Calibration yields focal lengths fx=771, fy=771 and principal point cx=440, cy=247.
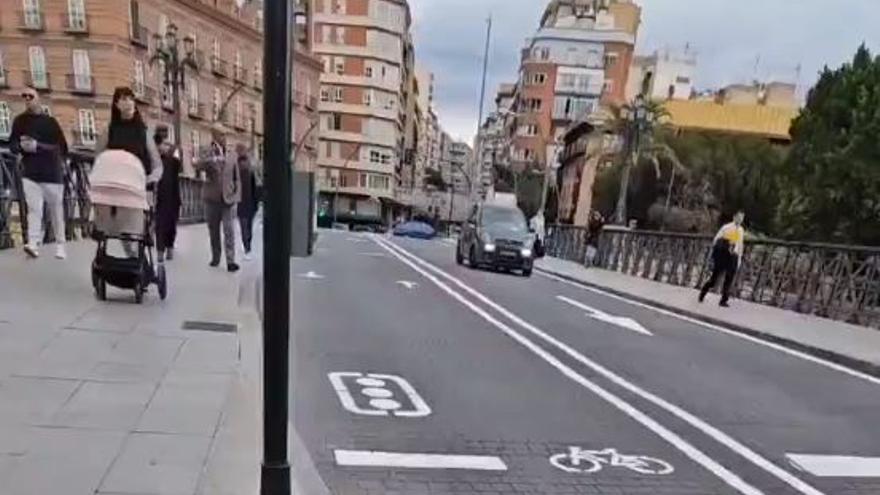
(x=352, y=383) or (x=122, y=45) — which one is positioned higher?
(x=122, y=45)

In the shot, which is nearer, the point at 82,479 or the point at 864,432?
the point at 82,479

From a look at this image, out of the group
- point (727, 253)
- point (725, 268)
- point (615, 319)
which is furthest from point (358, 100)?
point (615, 319)

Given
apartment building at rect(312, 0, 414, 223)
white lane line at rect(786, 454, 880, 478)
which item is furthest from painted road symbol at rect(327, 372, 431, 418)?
apartment building at rect(312, 0, 414, 223)

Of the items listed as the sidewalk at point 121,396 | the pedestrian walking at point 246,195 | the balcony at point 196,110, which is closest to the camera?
the sidewalk at point 121,396

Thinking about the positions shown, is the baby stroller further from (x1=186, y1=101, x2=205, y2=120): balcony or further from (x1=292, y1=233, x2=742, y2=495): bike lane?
(x1=186, y1=101, x2=205, y2=120): balcony

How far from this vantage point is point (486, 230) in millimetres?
23141

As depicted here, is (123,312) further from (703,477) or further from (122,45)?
(122,45)

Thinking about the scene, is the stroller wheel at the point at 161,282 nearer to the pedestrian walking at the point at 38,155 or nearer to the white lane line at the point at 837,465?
the pedestrian walking at the point at 38,155

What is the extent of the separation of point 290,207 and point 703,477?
3.39m

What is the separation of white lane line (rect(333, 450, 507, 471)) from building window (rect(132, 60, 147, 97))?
47253mm

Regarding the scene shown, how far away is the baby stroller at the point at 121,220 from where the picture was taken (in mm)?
7383

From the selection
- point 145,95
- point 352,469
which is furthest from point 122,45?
point 352,469

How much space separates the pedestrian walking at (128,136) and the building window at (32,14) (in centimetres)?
4668

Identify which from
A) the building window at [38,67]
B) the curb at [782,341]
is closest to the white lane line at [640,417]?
the curb at [782,341]
